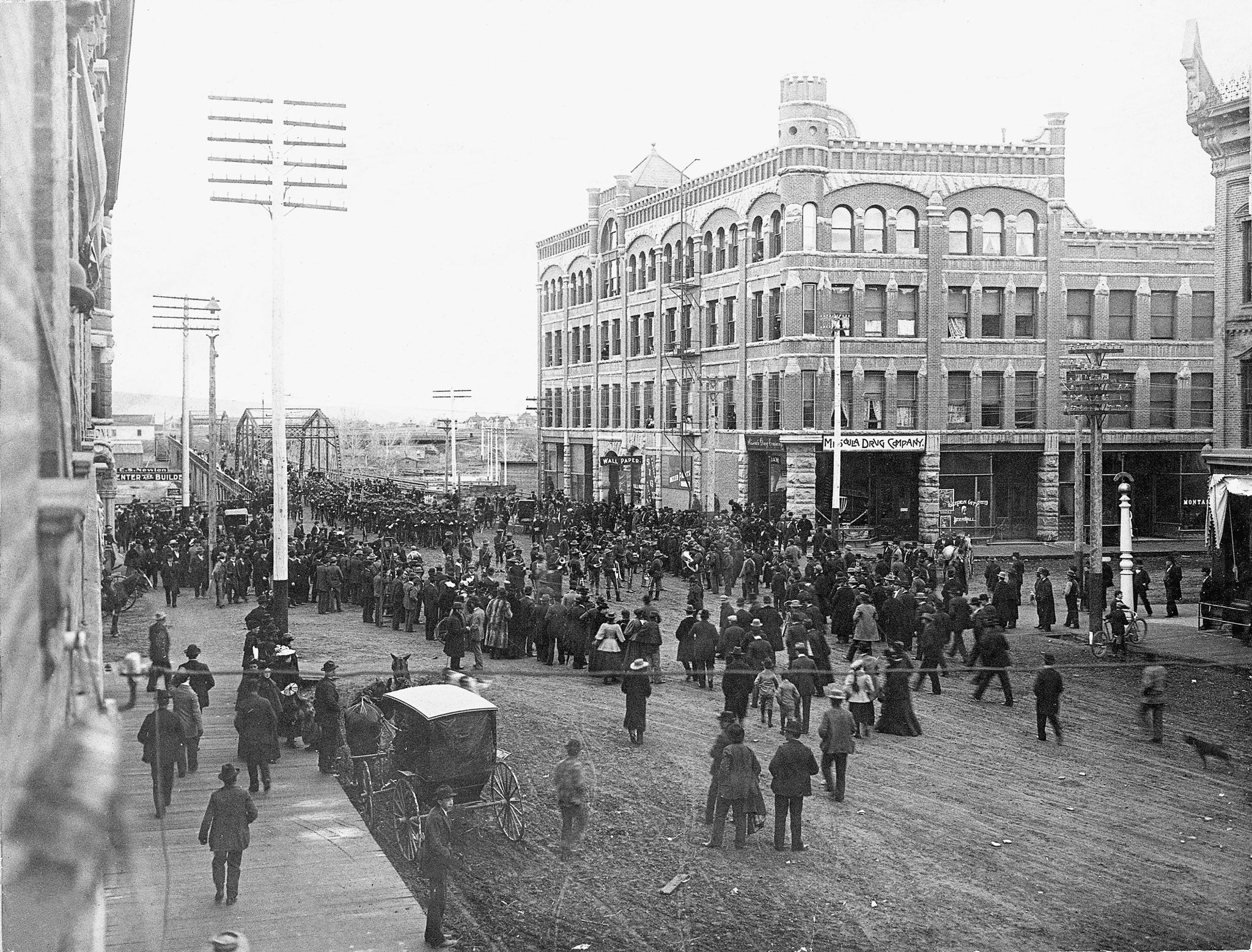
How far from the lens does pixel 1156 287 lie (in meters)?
40.8

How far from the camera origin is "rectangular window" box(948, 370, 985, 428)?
130 feet

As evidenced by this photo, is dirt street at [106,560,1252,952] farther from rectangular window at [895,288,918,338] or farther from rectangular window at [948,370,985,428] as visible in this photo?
rectangular window at [895,288,918,338]

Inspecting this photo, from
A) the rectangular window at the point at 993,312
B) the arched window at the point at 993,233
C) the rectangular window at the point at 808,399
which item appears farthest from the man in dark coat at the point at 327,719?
the arched window at the point at 993,233

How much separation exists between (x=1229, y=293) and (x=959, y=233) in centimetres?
1557

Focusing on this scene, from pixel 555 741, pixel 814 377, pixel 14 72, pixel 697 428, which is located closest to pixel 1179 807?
pixel 555 741

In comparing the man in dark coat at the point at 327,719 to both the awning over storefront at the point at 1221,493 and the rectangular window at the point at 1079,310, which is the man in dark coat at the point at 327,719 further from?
the rectangular window at the point at 1079,310

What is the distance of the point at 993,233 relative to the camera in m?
39.5

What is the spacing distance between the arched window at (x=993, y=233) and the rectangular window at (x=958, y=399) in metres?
4.51

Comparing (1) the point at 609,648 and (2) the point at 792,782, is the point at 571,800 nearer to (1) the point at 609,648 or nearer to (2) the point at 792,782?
(2) the point at 792,782

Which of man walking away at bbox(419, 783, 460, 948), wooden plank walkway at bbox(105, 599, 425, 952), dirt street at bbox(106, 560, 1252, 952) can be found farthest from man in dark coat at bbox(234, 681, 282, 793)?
man walking away at bbox(419, 783, 460, 948)

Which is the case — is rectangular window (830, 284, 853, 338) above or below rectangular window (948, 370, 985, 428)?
above

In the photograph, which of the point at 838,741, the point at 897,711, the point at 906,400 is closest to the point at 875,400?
the point at 906,400

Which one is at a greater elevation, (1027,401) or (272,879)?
(1027,401)

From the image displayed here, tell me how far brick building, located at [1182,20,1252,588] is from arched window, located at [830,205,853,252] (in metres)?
15.0
